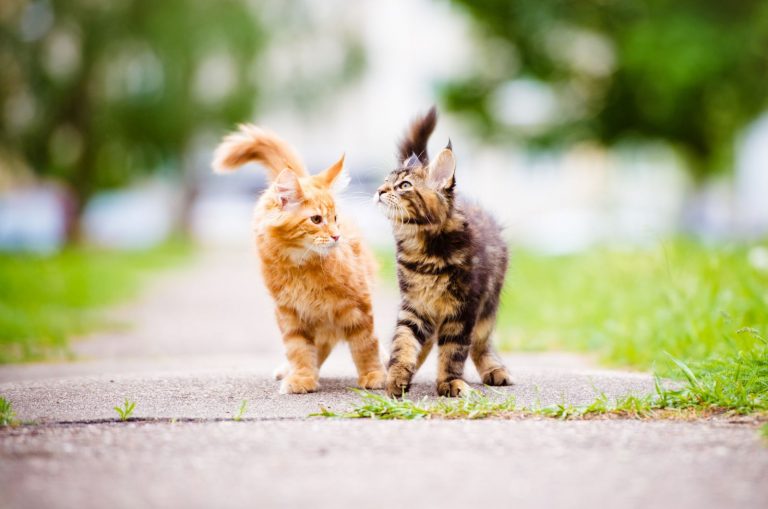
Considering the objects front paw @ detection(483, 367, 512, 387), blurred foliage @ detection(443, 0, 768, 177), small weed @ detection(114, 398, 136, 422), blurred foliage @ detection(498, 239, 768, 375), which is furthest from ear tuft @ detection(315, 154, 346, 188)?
blurred foliage @ detection(443, 0, 768, 177)

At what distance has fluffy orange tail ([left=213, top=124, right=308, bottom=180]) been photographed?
5.11m

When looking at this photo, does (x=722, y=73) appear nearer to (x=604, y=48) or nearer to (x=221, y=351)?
(x=604, y=48)

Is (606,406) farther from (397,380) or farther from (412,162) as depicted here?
(412,162)

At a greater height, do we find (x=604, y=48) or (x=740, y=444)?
(x=604, y=48)

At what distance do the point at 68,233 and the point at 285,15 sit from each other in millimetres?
8538

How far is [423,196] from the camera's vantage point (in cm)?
447

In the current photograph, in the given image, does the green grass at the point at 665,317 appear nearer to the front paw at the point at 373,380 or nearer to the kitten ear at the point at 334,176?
the kitten ear at the point at 334,176

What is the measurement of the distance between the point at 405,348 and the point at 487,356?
702mm

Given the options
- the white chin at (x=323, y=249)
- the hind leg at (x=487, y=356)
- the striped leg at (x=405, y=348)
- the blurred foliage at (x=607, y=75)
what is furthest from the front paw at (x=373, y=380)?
the blurred foliage at (x=607, y=75)

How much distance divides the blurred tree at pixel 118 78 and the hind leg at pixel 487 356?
1542 cm

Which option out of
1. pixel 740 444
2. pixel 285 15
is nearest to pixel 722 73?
pixel 285 15

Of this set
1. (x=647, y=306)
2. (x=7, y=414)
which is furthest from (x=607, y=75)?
(x=7, y=414)

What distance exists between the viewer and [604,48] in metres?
20.2

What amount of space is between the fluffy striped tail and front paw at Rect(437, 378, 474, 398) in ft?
4.58
